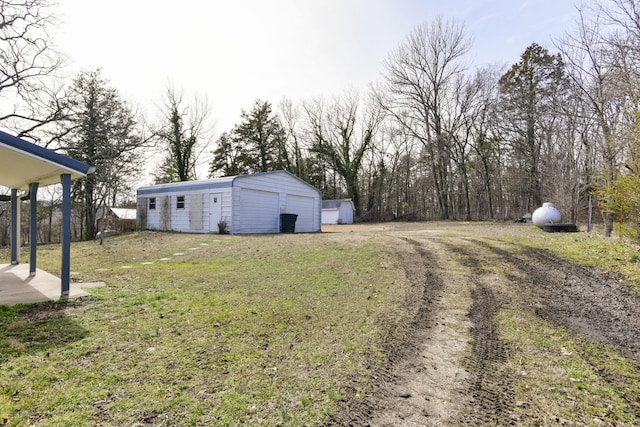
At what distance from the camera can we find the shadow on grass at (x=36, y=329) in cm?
312

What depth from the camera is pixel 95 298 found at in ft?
15.9

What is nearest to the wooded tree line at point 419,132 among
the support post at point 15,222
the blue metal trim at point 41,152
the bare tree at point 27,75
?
the bare tree at point 27,75

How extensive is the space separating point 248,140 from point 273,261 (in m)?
27.5

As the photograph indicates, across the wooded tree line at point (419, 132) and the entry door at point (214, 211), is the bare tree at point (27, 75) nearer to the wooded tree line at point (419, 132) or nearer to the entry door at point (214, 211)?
the wooded tree line at point (419, 132)

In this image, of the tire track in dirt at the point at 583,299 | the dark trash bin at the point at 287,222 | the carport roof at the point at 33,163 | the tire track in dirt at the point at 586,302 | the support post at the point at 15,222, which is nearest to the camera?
the tire track in dirt at the point at 586,302

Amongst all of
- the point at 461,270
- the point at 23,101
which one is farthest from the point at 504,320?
the point at 23,101

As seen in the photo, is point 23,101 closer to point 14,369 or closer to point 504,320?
point 14,369

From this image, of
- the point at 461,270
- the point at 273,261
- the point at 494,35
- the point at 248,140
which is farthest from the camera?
the point at 248,140

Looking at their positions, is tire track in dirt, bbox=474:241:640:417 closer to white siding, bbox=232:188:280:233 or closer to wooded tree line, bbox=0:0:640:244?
wooded tree line, bbox=0:0:640:244

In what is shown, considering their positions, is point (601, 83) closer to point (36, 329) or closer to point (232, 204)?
point (232, 204)


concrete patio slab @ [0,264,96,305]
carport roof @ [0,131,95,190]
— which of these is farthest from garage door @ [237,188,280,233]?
carport roof @ [0,131,95,190]

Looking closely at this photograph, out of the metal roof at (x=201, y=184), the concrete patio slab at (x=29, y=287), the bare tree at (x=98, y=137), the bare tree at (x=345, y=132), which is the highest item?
the bare tree at (x=345, y=132)

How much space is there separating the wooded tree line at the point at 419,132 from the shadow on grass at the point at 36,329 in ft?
33.3

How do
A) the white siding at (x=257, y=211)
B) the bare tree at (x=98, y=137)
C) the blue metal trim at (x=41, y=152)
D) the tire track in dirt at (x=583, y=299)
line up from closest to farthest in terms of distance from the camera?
the tire track in dirt at (x=583, y=299)
the blue metal trim at (x=41, y=152)
the bare tree at (x=98, y=137)
the white siding at (x=257, y=211)
